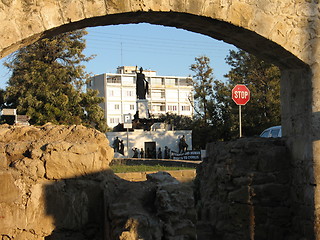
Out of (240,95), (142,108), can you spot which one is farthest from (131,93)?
(240,95)

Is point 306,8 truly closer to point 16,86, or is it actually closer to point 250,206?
point 250,206

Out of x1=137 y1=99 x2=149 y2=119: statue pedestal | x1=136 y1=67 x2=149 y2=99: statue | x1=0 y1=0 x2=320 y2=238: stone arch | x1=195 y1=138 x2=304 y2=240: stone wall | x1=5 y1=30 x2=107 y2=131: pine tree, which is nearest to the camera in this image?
x1=0 y1=0 x2=320 y2=238: stone arch

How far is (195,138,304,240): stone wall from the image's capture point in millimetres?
5590

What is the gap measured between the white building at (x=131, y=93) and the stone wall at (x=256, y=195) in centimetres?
4962

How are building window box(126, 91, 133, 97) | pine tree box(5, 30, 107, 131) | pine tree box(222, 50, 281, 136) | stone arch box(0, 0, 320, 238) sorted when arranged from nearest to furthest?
stone arch box(0, 0, 320, 238), pine tree box(5, 30, 107, 131), pine tree box(222, 50, 281, 136), building window box(126, 91, 133, 97)

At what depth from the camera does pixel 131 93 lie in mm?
63406

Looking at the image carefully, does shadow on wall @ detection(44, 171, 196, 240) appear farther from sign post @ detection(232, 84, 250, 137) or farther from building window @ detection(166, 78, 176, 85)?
building window @ detection(166, 78, 176, 85)

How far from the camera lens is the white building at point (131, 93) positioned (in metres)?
60.3

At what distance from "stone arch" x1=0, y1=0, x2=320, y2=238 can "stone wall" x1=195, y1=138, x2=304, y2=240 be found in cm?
22

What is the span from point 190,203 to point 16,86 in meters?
18.5

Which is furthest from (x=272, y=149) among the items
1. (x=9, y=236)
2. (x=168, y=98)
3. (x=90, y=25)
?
(x=168, y=98)

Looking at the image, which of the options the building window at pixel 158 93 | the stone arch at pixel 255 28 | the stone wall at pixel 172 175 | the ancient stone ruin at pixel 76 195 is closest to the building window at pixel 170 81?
the building window at pixel 158 93

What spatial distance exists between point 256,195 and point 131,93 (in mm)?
58186

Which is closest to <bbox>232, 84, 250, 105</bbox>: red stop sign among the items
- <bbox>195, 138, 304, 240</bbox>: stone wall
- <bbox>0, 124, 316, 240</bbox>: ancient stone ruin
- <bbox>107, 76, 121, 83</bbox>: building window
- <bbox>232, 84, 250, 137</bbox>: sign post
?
<bbox>232, 84, 250, 137</bbox>: sign post
